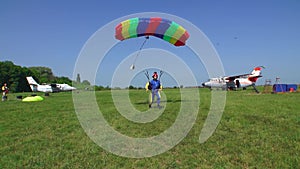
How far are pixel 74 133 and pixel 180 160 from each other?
13.1ft

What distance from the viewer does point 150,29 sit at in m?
13.2

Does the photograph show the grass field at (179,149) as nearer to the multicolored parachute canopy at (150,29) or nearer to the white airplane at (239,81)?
the multicolored parachute canopy at (150,29)

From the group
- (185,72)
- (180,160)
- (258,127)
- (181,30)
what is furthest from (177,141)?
(181,30)

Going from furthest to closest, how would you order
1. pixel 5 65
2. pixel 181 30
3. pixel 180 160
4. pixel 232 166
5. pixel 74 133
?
pixel 5 65
pixel 181 30
pixel 74 133
pixel 180 160
pixel 232 166

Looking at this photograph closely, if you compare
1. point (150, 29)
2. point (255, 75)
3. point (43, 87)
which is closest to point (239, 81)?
point (255, 75)

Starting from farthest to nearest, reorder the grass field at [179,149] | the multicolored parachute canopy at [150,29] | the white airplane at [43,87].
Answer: the white airplane at [43,87], the multicolored parachute canopy at [150,29], the grass field at [179,149]

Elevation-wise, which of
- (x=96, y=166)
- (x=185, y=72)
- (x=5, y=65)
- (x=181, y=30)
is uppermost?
(x=5, y=65)

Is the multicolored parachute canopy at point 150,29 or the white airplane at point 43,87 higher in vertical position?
the multicolored parachute canopy at point 150,29

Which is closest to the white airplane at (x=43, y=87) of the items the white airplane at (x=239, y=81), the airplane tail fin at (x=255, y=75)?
the white airplane at (x=239, y=81)

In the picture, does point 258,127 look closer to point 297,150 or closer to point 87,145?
point 297,150

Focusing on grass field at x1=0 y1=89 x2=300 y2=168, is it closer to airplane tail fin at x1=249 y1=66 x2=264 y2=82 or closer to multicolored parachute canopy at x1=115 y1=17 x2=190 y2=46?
multicolored parachute canopy at x1=115 y1=17 x2=190 y2=46

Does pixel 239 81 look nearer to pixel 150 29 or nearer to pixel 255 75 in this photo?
pixel 255 75

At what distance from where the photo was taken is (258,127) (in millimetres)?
7266

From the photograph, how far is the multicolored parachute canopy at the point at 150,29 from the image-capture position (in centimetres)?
1270
